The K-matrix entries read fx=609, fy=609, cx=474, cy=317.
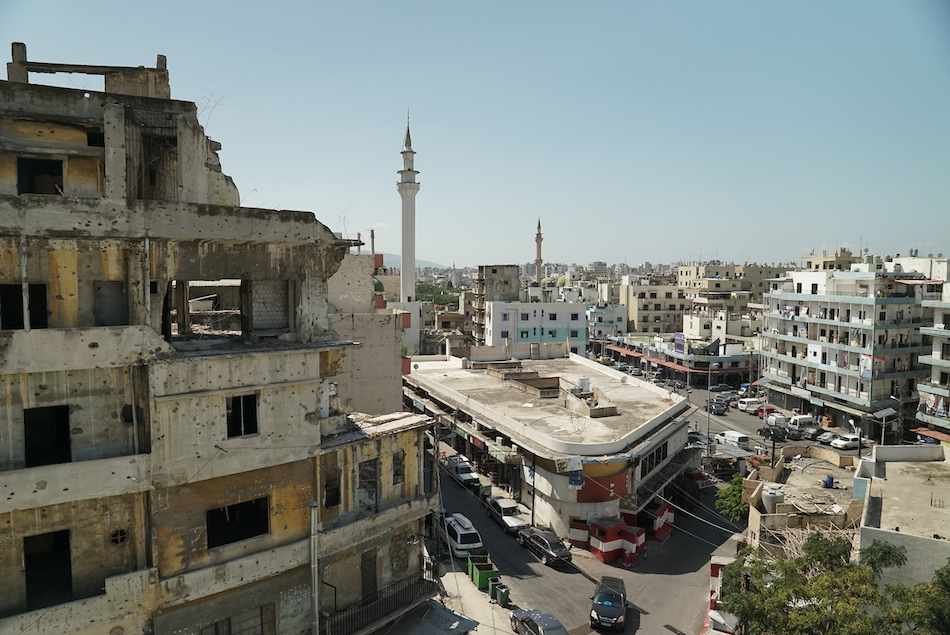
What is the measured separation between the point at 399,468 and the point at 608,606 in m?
10.3

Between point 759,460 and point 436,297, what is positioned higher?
point 436,297

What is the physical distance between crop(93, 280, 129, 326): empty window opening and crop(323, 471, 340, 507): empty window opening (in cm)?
630

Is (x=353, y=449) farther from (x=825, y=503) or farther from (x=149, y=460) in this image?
(x=825, y=503)

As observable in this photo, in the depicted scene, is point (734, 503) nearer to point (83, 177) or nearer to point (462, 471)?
point (462, 471)

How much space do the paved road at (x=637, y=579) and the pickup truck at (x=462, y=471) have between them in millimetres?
2856

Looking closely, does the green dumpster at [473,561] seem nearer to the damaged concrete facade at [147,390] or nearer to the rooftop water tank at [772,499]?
the damaged concrete facade at [147,390]

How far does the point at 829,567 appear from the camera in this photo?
16.8 metres

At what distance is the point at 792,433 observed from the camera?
49.6 metres

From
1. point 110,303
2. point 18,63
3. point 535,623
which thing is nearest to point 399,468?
point 535,623

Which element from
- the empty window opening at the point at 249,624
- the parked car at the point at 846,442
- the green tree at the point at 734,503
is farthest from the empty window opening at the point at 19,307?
the parked car at the point at 846,442

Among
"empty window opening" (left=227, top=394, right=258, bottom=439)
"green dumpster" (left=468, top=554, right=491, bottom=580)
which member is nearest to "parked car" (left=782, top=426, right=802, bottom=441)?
"green dumpster" (left=468, top=554, right=491, bottom=580)

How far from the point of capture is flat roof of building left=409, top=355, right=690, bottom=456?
30.0m

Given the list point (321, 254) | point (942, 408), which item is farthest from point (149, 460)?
point (942, 408)

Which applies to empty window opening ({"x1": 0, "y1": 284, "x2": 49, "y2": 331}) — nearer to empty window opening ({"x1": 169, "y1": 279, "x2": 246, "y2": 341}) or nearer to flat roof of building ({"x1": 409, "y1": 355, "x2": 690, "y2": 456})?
empty window opening ({"x1": 169, "y1": 279, "x2": 246, "y2": 341})
